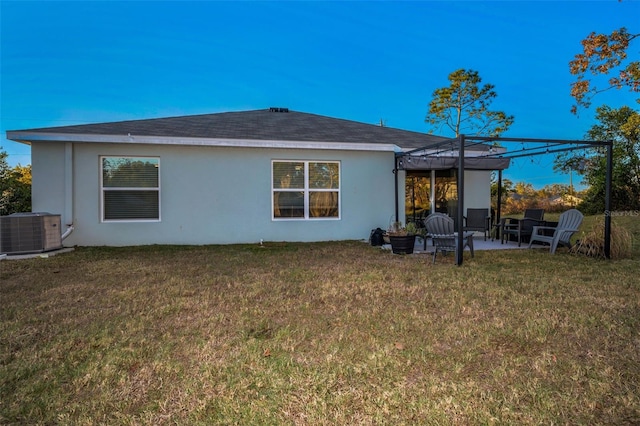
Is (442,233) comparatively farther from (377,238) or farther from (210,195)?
(210,195)

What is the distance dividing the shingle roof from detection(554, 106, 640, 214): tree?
11824 mm

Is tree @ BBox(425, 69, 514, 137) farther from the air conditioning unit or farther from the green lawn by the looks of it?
the air conditioning unit

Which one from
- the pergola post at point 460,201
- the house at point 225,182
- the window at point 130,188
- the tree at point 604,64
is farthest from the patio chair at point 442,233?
the window at point 130,188

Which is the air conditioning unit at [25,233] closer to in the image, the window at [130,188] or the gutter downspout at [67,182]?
Answer: the gutter downspout at [67,182]

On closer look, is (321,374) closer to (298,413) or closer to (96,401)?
(298,413)

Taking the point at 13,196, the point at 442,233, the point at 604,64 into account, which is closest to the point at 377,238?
the point at 442,233

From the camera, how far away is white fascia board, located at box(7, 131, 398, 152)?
809 centimetres

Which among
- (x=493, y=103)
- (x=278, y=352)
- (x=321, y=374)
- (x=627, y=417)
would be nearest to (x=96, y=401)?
(x=278, y=352)

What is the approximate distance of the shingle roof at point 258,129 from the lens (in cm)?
909

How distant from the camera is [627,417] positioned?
6.77ft

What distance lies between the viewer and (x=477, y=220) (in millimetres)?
9922

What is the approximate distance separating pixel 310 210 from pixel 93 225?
5.40 m

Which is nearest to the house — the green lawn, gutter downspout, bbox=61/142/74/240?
gutter downspout, bbox=61/142/74/240

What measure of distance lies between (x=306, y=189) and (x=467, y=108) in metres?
18.9
